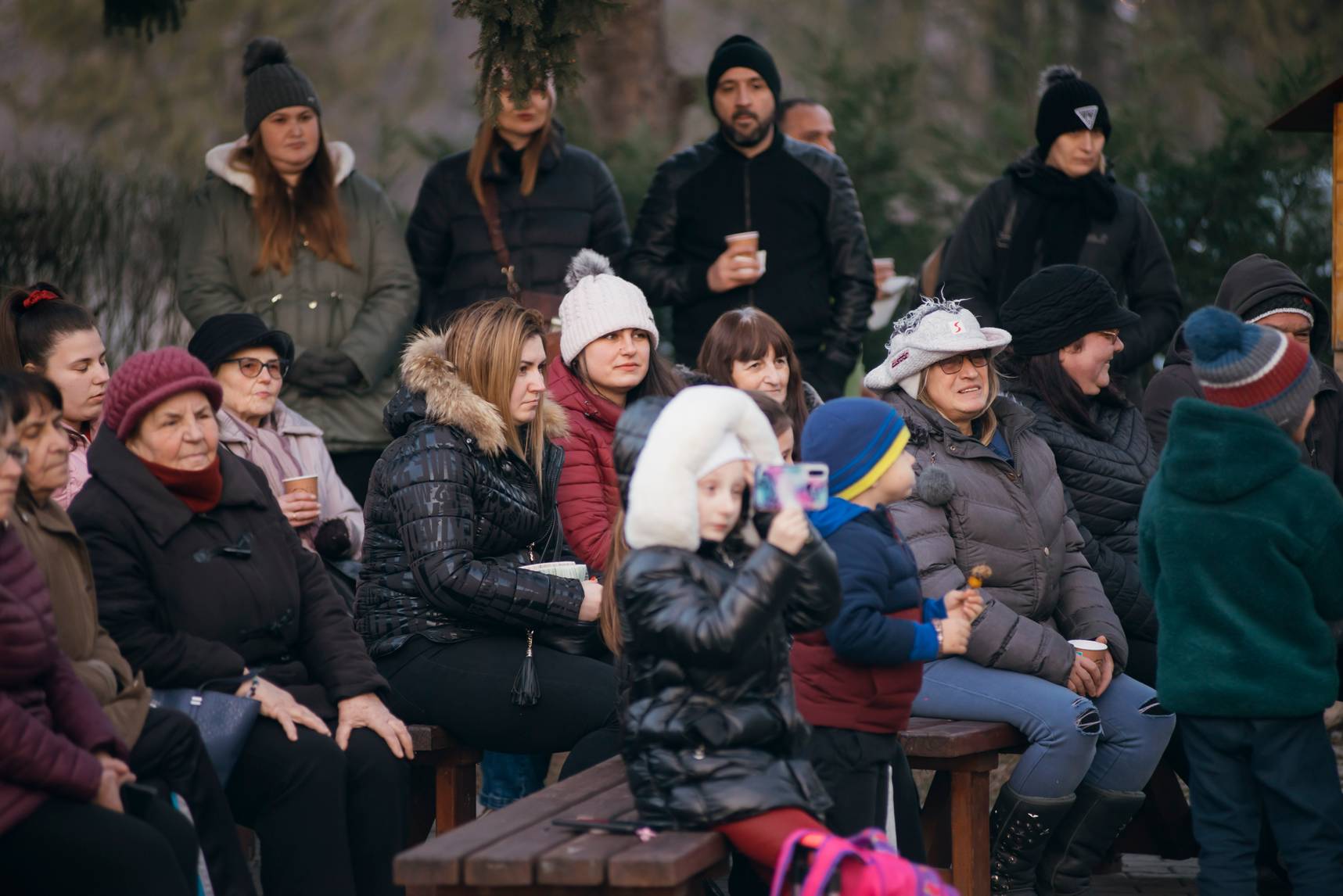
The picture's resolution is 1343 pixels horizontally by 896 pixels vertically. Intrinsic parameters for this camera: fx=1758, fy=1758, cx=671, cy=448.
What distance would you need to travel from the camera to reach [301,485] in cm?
582

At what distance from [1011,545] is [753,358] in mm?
1208

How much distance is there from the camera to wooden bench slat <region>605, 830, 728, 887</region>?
12.0ft

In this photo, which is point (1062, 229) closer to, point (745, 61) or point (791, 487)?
point (745, 61)

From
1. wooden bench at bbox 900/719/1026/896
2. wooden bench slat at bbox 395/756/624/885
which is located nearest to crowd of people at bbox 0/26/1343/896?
wooden bench at bbox 900/719/1026/896

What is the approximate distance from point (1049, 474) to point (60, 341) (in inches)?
125

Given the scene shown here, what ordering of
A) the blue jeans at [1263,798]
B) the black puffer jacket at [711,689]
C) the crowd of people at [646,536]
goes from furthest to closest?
the blue jeans at [1263,798], the crowd of people at [646,536], the black puffer jacket at [711,689]

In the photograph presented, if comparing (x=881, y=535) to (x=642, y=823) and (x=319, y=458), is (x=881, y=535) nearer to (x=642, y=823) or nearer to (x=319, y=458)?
(x=642, y=823)

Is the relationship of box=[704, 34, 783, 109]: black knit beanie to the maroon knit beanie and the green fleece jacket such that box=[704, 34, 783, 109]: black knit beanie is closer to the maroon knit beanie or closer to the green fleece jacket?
the green fleece jacket

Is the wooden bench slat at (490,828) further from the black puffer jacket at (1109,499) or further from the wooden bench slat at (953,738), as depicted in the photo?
the black puffer jacket at (1109,499)

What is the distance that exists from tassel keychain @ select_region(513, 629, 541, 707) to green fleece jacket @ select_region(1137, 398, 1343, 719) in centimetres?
186

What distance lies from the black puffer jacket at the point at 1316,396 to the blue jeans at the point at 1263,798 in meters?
1.52

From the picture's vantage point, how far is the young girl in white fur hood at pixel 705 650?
3840mm

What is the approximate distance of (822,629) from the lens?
452 cm

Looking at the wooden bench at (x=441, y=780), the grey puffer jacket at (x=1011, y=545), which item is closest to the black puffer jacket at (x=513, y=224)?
the grey puffer jacket at (x=1011, y=545)
